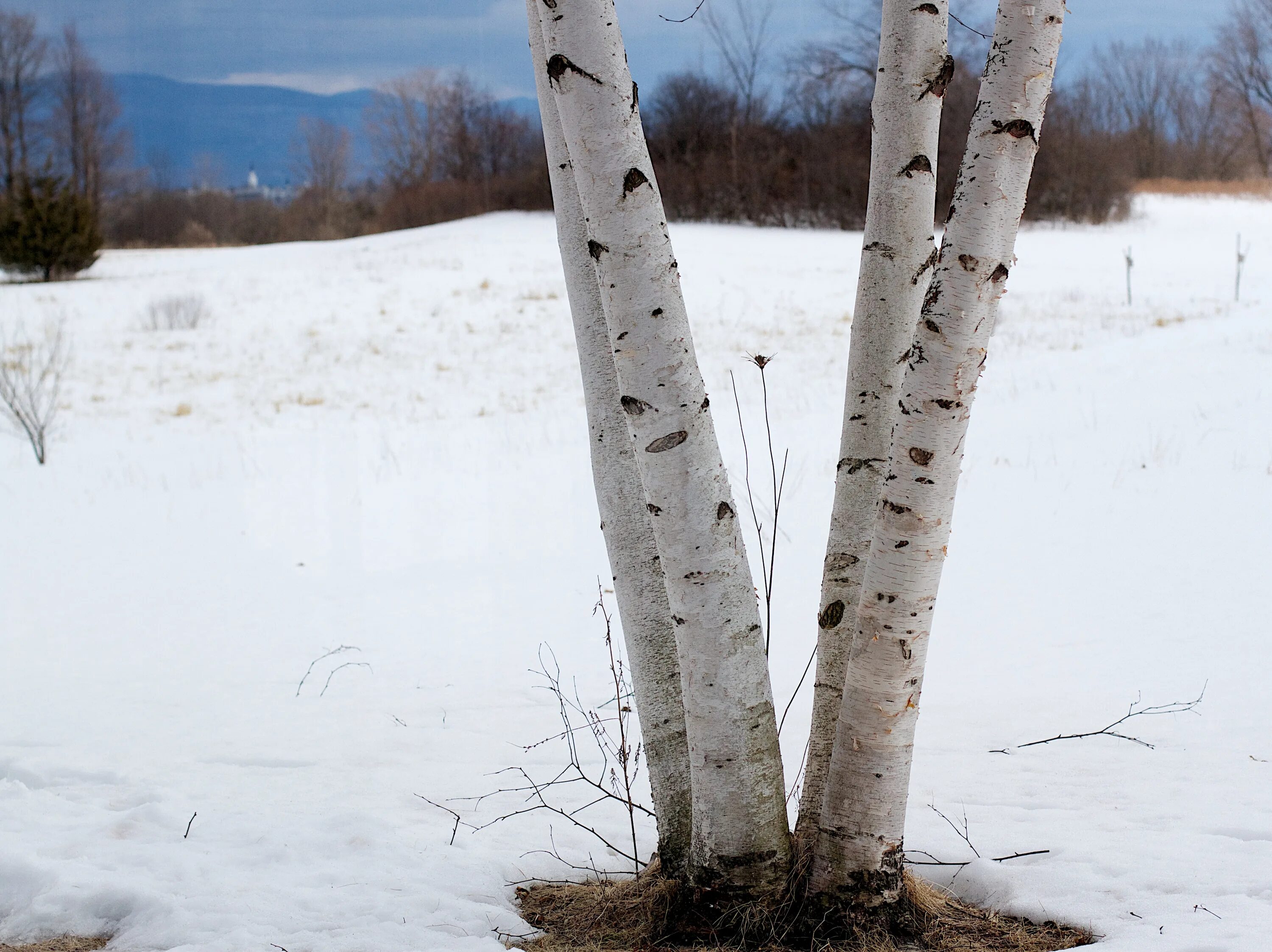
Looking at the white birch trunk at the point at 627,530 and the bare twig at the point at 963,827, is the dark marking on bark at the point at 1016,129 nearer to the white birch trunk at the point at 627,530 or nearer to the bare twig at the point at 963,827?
the white birch trunk at the point at 627,530

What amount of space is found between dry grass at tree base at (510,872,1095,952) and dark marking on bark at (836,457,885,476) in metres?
0.93

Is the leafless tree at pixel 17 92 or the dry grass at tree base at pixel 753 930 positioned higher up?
the leafless tree at pixel 17 92

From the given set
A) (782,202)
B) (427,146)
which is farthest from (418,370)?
(427,146)

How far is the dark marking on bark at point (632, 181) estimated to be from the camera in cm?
177

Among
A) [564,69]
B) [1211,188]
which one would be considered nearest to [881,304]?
[564,69]

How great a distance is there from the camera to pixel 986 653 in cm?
426

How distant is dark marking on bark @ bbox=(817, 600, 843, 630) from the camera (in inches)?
87.9

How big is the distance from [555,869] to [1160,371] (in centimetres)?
877

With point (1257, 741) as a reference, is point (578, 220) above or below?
above

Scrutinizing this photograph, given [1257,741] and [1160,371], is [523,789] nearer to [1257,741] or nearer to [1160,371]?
[1257,741]

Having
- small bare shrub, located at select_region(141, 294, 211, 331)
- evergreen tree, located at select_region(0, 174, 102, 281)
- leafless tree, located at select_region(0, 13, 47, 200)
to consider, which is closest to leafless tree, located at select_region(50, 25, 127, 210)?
leafless tree, located at select_region(0, 13, 47, 200)

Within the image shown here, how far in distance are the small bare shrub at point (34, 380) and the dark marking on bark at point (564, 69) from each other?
8229 mm

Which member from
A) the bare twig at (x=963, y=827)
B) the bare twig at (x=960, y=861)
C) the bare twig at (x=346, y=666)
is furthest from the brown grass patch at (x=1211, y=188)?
the bare twig at (x=960, y=861)

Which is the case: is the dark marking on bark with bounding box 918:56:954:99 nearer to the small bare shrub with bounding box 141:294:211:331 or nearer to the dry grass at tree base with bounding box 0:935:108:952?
the dry grass at tree base with bounding box 0:935:108:952
